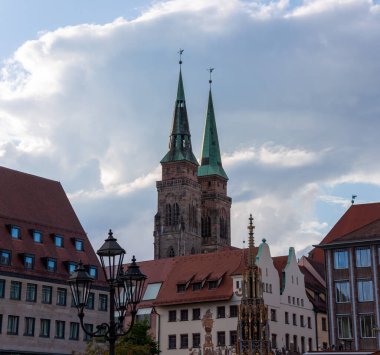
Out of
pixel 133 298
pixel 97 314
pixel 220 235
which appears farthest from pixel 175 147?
pixel 133 298

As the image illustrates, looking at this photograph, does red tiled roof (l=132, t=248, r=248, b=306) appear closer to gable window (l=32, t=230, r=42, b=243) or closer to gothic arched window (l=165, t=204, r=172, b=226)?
gable window (l=32, t=230, r=42, b=243)

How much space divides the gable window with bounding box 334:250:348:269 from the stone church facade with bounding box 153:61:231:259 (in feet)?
241

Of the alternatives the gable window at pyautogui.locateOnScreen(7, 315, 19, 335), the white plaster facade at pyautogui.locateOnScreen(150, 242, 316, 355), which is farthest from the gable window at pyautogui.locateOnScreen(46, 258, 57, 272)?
the white plaster facade at pyautogui.locateOnScreen(150, 242, 316, 355)

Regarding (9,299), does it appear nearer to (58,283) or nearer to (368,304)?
(58,283)

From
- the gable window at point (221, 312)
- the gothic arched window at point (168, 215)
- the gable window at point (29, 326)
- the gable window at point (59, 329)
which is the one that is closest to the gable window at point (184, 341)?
the gable window at point (221, 312)

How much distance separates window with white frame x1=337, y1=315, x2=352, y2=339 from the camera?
64438mm

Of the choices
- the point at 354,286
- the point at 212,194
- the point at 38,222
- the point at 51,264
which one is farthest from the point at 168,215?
the point at 354,286

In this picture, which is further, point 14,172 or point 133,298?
point 14,172

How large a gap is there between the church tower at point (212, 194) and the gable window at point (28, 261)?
85.9 metres

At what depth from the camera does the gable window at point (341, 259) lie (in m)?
65.9

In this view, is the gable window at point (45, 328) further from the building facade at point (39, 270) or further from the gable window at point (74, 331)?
the gable window at point (74, 331)

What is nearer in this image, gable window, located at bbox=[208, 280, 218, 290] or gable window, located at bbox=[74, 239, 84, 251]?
gable window, located at bbox=[74, 239, 84, 251]

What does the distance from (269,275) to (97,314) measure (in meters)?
16.5

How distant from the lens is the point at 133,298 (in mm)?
23344
